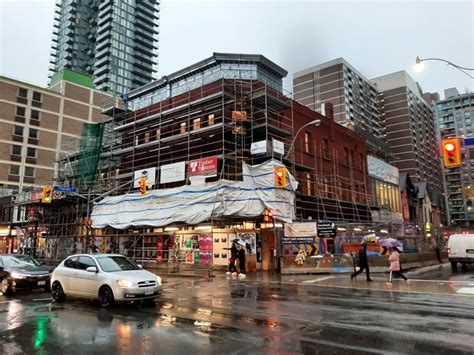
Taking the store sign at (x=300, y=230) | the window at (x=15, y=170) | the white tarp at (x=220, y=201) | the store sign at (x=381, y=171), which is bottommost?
the store sign at (x=300, y=230)

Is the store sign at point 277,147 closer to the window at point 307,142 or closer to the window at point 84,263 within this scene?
the window at point 307,142

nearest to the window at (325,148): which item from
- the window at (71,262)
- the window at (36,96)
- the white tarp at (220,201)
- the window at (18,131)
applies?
→ the white tarp at (220,201)

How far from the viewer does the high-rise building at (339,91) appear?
106 metres

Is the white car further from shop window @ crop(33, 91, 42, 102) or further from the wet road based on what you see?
shop window @ crop(33, 91, 42, 102)

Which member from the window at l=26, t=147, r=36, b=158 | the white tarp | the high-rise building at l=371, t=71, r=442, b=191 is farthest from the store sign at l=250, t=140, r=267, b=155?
the high-rise building at l=371, t=71, r=442, b=191

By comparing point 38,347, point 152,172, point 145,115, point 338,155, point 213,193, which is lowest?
point 38,347

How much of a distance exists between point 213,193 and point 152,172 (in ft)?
24.6

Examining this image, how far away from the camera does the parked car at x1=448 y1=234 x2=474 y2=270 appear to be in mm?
21156

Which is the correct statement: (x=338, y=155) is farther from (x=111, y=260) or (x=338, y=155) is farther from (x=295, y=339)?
(x=295, y=339)

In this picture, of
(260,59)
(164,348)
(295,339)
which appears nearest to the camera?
(164,348)

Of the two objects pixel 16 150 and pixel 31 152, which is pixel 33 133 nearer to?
pixel 31 152

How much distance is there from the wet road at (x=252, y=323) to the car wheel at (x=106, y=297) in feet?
0.85

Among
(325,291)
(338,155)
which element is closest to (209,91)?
(338,155)

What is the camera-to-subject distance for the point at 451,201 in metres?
144
